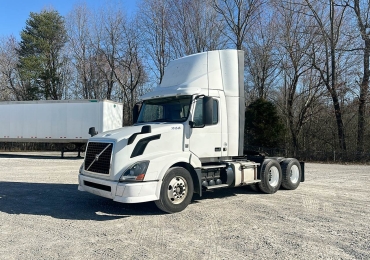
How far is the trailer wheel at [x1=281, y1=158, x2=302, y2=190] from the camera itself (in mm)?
9758

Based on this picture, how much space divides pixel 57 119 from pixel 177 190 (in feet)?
55.4

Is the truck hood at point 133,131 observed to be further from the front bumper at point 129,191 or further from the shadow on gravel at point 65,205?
the shadow on gravel at point 65,205

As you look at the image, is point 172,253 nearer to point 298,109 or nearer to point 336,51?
point 336,51

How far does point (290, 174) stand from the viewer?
9.95 meters

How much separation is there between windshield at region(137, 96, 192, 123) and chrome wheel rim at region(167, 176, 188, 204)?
1407 millimetres

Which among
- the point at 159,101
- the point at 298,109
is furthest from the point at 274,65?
the point at 159,101

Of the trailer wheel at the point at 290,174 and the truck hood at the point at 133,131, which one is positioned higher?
the truck hood at the point at 133,131

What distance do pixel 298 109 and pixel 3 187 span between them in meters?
23.4

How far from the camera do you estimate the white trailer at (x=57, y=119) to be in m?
20.6

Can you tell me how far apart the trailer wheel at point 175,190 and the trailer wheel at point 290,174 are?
3993 millimetres

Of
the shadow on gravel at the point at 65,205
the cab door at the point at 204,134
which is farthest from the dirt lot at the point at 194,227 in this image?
the cab door at the point at 204,134

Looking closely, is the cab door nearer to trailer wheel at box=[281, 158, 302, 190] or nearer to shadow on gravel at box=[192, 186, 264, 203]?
shadow on gravel at box=[192, 186, 264, 203]

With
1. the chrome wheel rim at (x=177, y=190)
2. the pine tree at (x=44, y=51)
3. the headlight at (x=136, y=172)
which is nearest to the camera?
the headlight at (x=136, y=172)

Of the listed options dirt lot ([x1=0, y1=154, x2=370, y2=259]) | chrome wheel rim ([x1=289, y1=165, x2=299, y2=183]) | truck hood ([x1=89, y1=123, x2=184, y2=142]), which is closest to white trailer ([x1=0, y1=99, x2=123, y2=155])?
dirt lot ([x1=0, y1=154, x2=370, y2=259])
